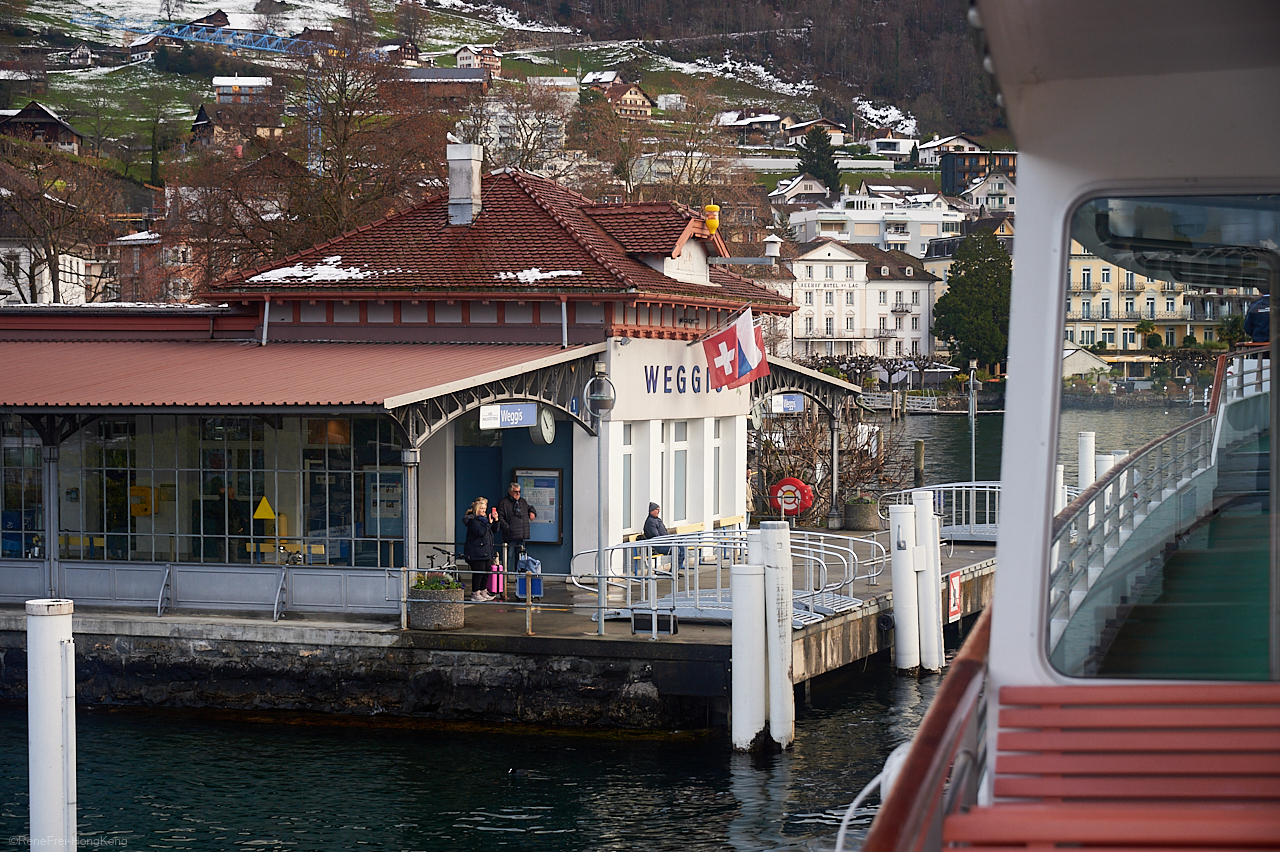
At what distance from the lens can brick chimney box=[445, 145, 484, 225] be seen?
80.6ft

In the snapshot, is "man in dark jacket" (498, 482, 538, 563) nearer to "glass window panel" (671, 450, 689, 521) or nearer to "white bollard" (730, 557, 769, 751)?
"glass window panel" (671, 450, 689, 521)

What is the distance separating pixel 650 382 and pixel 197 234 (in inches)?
916

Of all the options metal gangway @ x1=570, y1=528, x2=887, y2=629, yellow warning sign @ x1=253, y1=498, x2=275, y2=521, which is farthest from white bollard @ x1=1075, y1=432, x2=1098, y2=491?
yellow warning sign @ x1=253, y1=498, x2=275, y2=521

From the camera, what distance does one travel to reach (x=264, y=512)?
66.9 ft

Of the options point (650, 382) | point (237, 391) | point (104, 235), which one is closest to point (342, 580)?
point (237, 391)

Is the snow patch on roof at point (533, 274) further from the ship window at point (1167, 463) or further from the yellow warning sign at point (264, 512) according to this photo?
the ship window at point (1167, 463)

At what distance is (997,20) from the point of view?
4.21m

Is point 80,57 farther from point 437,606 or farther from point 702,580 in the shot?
point 437,606

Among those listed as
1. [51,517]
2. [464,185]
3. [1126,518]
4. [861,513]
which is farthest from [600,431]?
[1126,518]

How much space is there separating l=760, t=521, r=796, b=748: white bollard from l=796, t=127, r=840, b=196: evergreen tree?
→ 566ft

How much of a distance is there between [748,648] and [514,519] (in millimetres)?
5616

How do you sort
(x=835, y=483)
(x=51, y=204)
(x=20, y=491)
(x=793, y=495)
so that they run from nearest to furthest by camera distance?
(x=20, y=491)
(x=793, y=495)
(x=835, y=483)
(x=51, y=204)

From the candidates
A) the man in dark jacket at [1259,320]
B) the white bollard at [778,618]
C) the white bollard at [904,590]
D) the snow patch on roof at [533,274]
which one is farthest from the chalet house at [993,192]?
the man in dark jacket at [1259,320]

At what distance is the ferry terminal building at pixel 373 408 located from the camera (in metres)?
19.1
